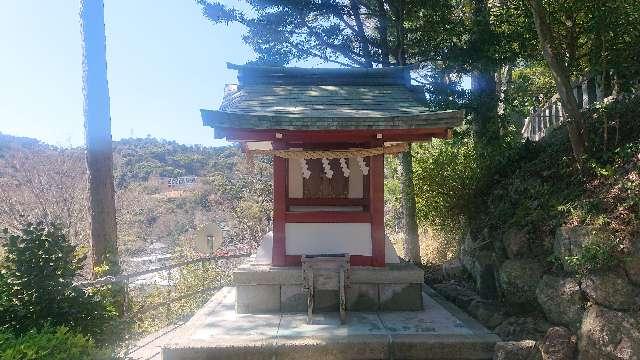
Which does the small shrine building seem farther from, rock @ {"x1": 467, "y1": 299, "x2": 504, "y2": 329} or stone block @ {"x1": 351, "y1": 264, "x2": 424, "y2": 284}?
rock @ {"x1": 467, "y1": 299, "x2": 504, "y2": 329}

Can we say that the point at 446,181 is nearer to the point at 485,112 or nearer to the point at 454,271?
the point at 485,112

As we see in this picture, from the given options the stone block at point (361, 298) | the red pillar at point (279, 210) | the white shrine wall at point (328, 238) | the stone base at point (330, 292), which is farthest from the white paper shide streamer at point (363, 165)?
the stone block at point (361, 298)

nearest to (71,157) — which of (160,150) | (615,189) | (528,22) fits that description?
(528,22)

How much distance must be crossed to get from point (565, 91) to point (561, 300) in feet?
11.2

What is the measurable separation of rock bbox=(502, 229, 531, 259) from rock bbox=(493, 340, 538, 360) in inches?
65.9

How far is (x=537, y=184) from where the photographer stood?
23.7 feet

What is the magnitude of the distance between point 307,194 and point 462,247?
3474mm

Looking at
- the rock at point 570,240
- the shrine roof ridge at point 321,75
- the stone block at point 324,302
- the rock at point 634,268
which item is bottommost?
the stone block at point 324,302

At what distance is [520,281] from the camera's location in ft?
20.1

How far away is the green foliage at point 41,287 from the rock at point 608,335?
523 cm

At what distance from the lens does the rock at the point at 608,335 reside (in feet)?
14.9

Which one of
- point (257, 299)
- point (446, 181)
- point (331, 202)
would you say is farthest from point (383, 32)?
point (257, 299)

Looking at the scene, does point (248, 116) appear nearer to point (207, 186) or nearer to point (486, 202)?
point (486, 202)

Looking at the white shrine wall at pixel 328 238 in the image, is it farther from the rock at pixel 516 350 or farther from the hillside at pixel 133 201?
the rock at pixel 516 350
